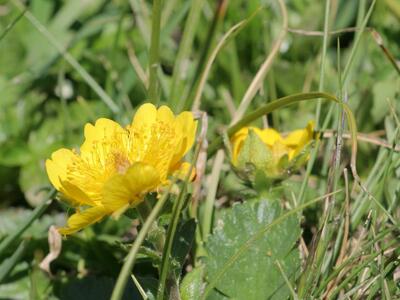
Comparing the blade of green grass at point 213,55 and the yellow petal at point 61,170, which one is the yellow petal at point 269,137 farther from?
the yellow petal at point 61,170

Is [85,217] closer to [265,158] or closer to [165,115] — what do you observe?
Answer: [165,115]

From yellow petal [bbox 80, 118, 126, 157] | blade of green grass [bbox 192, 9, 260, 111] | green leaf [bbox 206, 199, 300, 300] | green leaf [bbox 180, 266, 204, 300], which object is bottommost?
green leaf [bbox 206, 199, 300, 300]

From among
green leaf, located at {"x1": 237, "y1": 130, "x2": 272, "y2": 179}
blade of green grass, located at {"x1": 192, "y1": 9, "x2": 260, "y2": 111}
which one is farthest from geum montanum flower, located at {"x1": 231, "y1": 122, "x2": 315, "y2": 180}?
blade of green grass, located at {"x1": 192, "y1": 9, "x2": 260, "y2": 111}

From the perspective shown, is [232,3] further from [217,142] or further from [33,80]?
[217,142]

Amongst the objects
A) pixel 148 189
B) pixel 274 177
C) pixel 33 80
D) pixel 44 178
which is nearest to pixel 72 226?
pixel 148 189

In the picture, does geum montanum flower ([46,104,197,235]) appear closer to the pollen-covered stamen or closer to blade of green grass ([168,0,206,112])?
the pollen-covered stamen

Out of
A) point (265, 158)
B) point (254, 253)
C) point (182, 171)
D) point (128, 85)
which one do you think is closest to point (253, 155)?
point (265, 158)
